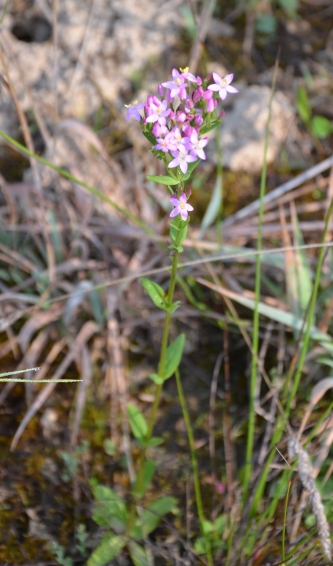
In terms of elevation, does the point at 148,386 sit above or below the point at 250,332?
below

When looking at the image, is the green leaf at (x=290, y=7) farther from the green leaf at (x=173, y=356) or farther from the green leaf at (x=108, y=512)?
the green leaf at (x=108, y=512)

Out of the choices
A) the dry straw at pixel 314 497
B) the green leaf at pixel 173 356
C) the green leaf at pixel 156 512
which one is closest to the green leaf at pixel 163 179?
the green leaf at pixel 173 356

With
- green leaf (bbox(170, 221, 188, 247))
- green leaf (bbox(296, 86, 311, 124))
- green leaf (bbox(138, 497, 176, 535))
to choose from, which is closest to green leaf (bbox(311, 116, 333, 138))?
green leaf (bbox(296, 86, 311, 124))

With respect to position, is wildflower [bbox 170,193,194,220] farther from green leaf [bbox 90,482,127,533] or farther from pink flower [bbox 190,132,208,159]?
green leaf [bbox 90,482,127,533]

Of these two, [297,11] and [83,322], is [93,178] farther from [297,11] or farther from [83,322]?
[297,11]

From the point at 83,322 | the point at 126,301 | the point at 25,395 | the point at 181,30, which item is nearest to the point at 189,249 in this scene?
the point at 126,301

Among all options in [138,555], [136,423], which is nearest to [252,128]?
[136,423]
